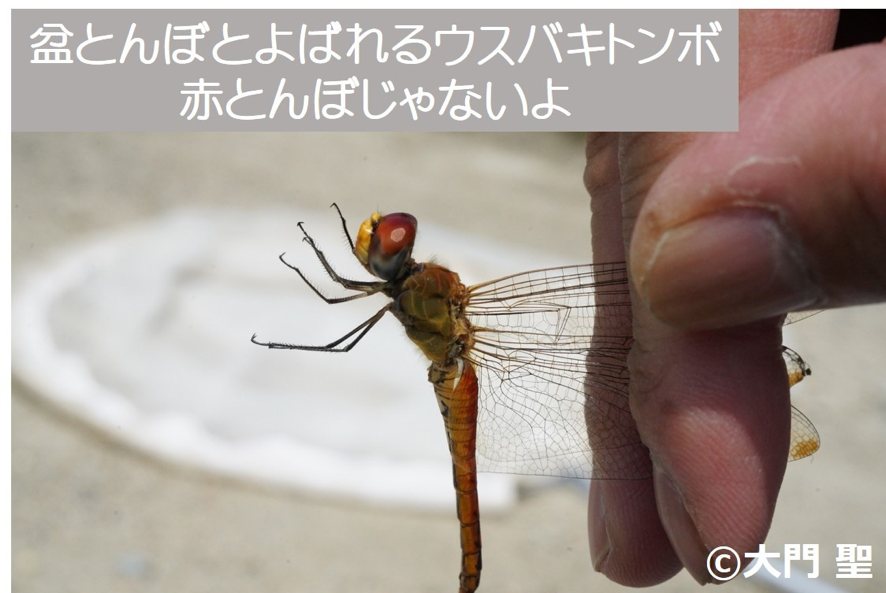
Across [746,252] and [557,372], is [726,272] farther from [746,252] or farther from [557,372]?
[557,372]

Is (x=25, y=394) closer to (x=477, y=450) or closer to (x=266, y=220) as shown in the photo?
(x=266, y=220)

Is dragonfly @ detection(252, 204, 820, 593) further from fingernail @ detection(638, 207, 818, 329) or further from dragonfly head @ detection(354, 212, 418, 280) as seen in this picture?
fingernail @ detection(638, 207, 818, 329)

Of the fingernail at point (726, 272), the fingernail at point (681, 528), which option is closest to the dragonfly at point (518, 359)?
the fingernail at point (681, 528)

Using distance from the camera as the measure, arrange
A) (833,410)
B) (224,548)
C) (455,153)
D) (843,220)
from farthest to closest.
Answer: (455,153) < (833,410) < (224,548) < (843,220)

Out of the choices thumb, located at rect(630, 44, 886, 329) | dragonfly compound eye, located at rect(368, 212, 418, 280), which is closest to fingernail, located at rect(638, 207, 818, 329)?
thumb, located at rect(630, 44, 886, 329)

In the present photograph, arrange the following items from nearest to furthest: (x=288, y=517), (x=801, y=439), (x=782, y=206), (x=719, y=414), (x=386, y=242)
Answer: (x=782, y=206)
(x=719, y=414)
(x=386, y=242)
(x=801, y=439)
(x=288, y=517)

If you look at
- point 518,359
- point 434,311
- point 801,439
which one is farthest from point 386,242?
point 801,439

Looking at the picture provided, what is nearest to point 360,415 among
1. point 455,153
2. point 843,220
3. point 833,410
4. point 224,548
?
point 224,548
